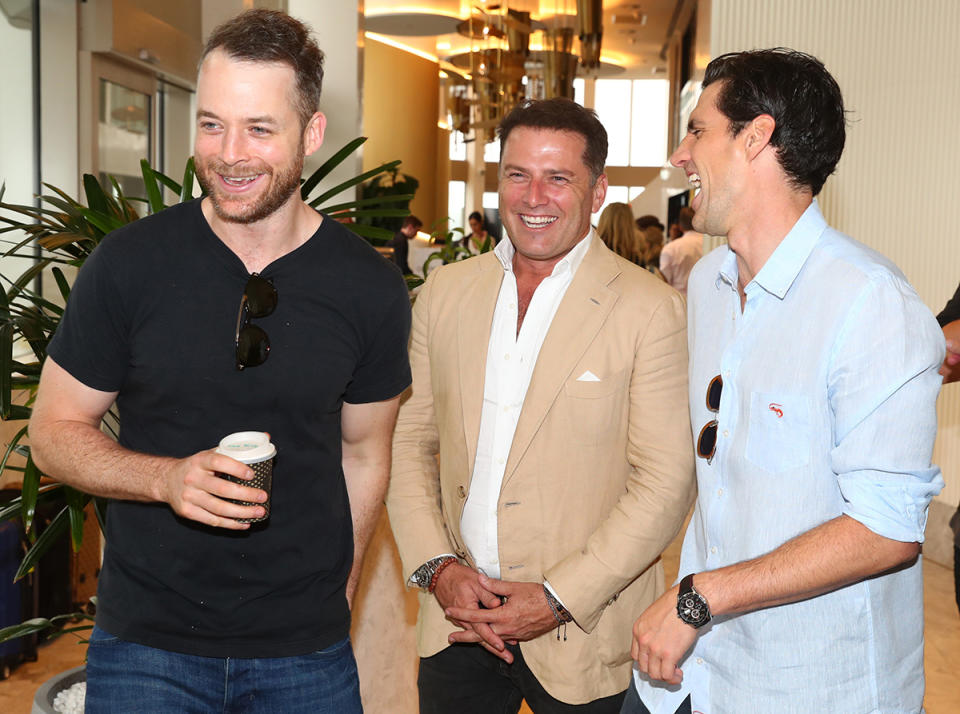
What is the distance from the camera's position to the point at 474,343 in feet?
7.30

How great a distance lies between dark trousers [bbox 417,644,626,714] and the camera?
2.18 meters

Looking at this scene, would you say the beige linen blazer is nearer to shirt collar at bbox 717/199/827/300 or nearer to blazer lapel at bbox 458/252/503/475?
blazer lapel at bbox 458/252/503/475

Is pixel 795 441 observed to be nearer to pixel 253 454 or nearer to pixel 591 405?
pixel 591 405

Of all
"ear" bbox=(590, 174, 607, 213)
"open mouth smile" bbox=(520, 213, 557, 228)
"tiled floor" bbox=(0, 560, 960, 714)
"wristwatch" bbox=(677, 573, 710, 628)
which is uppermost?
"ear" bbox=(590, 174, 607, 213)

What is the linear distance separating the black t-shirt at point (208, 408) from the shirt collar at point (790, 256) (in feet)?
2.48

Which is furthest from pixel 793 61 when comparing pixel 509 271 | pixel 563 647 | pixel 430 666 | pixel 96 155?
pixel 96 155

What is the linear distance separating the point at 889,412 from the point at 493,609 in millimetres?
999

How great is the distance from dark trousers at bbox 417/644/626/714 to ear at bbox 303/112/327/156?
3.83 feet

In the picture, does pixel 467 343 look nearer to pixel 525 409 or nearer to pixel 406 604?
pixel 525 409

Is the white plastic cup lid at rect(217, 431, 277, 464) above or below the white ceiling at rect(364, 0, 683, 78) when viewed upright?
below

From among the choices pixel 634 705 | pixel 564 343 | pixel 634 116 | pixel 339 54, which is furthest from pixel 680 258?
pixel 634 116

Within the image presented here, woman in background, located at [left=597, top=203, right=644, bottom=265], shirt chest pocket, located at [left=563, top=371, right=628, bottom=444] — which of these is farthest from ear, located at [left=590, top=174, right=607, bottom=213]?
woman in background, located at [left=597, top=203, right=644, bottom=265]

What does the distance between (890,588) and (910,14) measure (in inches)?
185

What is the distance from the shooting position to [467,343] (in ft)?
7.33
